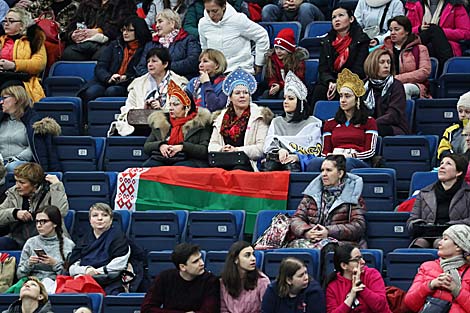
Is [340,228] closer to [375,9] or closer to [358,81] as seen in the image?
[358,81]

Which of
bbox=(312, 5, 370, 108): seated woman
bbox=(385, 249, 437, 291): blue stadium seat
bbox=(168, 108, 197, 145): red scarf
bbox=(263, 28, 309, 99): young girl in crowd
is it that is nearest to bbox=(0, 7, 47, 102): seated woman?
bbox=(168, 108, 197, 145): red scarf

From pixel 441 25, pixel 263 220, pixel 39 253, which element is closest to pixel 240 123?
pixel 263 220

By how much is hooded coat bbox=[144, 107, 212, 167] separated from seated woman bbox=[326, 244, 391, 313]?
8.71 feet

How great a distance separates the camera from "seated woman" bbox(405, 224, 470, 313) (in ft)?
37.5

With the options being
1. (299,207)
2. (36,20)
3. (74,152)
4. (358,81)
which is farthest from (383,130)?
(36,20)

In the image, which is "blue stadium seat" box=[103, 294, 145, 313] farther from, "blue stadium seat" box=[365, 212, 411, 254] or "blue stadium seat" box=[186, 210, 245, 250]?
"blue stadium seat" box=[365, 212, 411, 254]

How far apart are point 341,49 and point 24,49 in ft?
9.75

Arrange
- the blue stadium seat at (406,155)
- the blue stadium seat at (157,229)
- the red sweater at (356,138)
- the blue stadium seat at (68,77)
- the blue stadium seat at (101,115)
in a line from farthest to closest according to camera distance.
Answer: the blue stadium seat at (68,77) < the blue stadium seat at (101,115) < the blue stadium seat at (406,155) < the red sweater at (356,138) < the blue stadium seat at (157,229)

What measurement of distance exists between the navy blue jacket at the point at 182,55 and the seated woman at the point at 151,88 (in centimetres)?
34

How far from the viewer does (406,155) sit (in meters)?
13.9

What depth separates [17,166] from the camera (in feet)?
45.7

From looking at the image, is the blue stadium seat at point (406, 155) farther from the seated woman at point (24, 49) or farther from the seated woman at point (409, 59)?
the seated woman at point (24, 49)

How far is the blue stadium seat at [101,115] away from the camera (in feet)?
50.5

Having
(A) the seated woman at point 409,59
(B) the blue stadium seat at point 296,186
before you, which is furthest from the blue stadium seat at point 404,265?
(A) the seated woman at point 409,59
